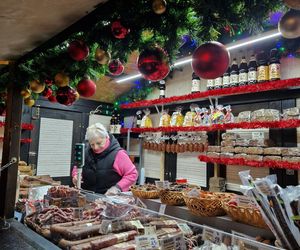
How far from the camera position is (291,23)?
3.68 ft

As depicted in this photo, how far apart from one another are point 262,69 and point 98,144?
7.19 ft

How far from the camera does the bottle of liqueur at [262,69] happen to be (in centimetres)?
330

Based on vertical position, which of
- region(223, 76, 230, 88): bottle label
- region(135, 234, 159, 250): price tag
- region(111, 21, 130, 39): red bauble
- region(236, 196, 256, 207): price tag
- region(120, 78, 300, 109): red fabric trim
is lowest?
region(135, 234, 159, 250): price tag

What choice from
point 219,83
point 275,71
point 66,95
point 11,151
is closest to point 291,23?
point 66,95

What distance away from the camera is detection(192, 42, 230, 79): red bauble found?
1.22 meters

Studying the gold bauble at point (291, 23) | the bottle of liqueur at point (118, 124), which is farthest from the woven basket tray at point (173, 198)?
the bottle of liqueur at point (118, 124)

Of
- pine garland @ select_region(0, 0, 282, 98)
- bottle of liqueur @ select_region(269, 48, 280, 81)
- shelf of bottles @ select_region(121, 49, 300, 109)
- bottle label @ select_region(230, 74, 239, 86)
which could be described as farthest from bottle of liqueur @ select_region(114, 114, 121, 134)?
pine garland @ select_region(0, 0, 282, 98)

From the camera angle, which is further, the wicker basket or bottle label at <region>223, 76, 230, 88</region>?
bottle label at <region>223, 76, 230, 88</region>

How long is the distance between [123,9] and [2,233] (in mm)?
1379

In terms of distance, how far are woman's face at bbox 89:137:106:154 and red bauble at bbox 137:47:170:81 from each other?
1.89 meters

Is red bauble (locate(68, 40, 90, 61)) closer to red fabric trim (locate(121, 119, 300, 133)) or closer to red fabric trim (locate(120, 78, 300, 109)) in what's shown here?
red fabric trim (locate(121, 119, 300, 133))

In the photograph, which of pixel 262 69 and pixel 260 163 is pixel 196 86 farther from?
pixel 260 163

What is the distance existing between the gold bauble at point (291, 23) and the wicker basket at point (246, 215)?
0.90 meters

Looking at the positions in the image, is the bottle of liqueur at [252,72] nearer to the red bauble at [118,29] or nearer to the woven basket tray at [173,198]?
the woven basket tray at [173,198]
